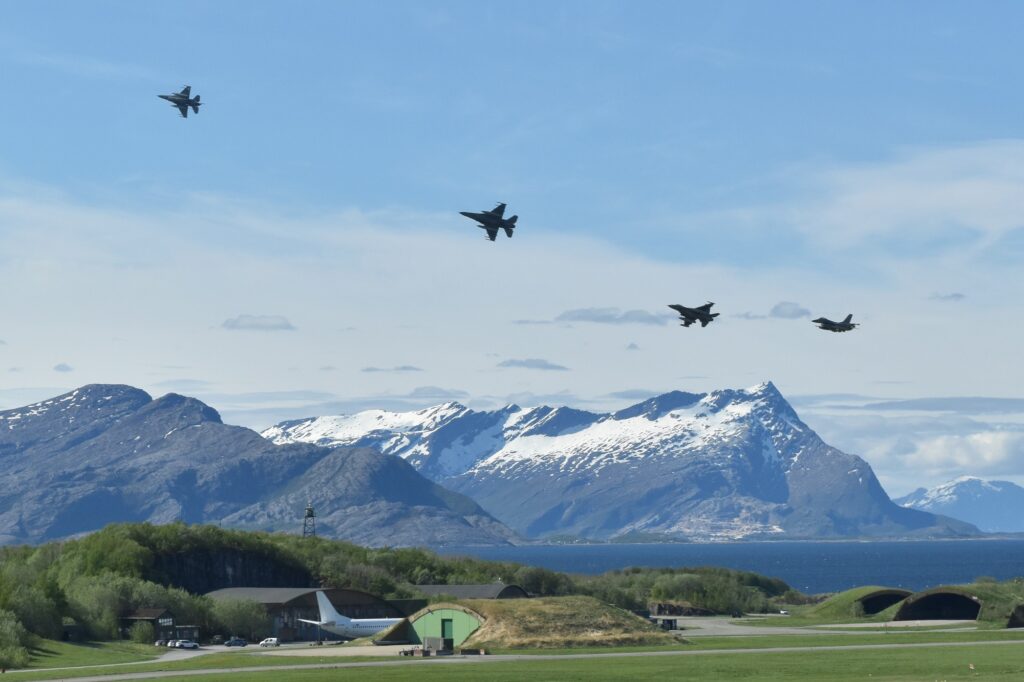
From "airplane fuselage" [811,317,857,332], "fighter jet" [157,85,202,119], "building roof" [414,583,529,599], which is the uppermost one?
"fighter jet" [157,85,202,119]

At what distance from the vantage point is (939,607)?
153m

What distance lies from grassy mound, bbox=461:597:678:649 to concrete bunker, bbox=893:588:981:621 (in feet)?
135

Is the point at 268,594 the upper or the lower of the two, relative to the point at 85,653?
upper

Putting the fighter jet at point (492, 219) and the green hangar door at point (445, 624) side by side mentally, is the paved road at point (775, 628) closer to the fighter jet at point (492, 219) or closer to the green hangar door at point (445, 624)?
the green hangar door at point (445, 624)

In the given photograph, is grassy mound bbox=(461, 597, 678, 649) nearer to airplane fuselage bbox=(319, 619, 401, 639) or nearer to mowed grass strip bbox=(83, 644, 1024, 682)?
mowed grass strip bbox=(83, 644, 1024, 682)

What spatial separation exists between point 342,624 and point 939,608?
197ft

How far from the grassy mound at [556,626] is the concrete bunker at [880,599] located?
5021 centimetres

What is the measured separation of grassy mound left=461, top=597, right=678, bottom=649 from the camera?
378 ft

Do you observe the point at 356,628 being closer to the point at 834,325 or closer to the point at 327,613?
the point at 327,613

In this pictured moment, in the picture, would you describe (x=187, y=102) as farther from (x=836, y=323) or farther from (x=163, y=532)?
(x=163, y=532)

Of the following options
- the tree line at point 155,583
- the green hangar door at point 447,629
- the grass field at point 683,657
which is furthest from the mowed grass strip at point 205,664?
the green hangar door at point 447,629

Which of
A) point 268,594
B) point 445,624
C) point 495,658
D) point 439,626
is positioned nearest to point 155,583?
point 268,594

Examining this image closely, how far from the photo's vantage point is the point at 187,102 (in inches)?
4552

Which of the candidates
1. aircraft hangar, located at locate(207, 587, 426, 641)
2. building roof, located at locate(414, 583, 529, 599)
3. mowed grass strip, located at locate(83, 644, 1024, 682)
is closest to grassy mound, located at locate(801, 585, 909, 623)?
building roof, located at locate(414, 583, 529, 599)
